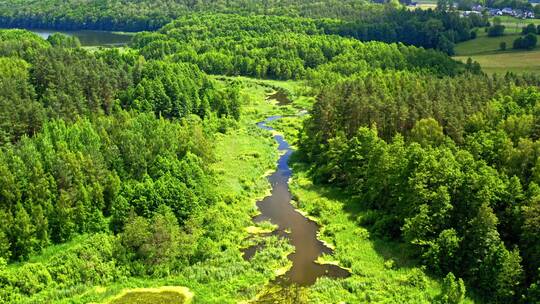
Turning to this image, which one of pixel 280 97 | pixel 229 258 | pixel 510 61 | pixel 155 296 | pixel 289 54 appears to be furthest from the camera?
pixel 289 54

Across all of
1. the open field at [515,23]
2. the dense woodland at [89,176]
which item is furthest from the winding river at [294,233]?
the open field at [515,23]

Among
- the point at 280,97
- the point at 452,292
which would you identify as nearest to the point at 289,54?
the point at 280,97

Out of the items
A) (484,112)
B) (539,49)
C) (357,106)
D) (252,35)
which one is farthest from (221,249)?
(252,35)

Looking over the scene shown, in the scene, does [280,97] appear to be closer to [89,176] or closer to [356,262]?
[89,176]

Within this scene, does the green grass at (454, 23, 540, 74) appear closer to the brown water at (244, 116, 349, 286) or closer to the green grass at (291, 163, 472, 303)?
the brown water at (244, 116, 349, 286)

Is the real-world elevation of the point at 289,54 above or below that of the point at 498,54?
below

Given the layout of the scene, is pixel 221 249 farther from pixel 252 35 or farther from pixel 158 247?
pixel 252 35
